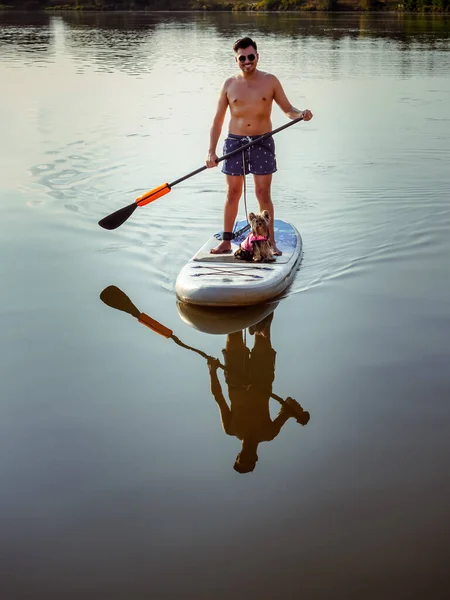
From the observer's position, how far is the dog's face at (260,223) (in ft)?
23.3

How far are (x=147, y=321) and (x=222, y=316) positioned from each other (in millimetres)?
599

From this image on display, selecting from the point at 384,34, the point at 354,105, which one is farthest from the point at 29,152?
the point at 384,34

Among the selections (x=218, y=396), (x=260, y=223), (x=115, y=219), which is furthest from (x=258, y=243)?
(x=218, y=396)

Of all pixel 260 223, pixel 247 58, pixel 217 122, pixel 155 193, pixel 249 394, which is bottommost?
pixel 249 394

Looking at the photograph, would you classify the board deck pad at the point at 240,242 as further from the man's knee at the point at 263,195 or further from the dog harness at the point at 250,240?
the man's knee at the point at 263,195

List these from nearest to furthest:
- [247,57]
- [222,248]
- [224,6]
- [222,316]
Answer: [222,316], [247,57], [222,248], [224,6]

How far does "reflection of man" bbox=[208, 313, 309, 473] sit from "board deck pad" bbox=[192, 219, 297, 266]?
32.1 inches

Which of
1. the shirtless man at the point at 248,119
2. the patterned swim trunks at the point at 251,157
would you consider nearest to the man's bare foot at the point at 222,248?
the shirtless man at the point at 248,119

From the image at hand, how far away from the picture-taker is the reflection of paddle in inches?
207

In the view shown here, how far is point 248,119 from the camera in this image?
7340 mm

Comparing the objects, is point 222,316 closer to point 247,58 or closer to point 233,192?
point 233,192

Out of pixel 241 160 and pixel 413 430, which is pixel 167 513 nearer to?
pixel 413 430

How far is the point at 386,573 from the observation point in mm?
3766

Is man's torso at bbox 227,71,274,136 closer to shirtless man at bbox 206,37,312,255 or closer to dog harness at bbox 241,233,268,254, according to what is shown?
shirtless man at bbox 206,37,312,255
